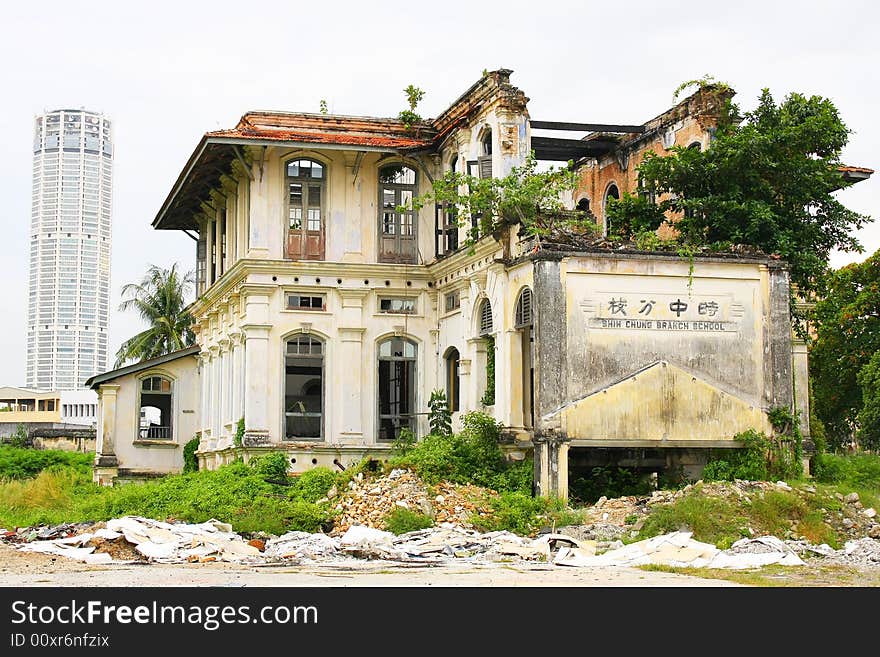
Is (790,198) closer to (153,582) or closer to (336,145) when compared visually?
(336,145)

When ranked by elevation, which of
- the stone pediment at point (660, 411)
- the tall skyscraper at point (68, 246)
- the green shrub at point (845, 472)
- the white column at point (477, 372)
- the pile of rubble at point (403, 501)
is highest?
the tall skyscraper at point (68, 246)

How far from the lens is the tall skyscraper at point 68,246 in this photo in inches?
4924

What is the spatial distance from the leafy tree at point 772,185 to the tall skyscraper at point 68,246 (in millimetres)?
105118

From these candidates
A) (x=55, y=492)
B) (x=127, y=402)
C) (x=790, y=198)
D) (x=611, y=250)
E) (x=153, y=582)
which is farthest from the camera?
(x=127, y=402)

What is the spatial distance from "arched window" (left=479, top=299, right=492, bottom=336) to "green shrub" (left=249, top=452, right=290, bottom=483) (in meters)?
5.06

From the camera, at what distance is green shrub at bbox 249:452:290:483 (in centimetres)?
2733

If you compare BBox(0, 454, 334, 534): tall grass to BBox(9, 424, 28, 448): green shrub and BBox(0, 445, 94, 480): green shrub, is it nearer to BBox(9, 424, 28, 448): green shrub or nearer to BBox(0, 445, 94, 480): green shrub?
BBox(0, 445, 94, 480): green shrub

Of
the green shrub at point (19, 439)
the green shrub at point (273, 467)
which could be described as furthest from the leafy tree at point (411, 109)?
the green shrub at point (19, 439)

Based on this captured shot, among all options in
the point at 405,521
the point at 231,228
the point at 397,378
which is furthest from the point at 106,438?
the point at 405,521

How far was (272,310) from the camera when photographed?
1177 inches

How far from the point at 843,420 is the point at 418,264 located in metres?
11.8

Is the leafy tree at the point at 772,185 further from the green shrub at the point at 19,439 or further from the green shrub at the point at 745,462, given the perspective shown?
the green shrub at the point at 19,439
